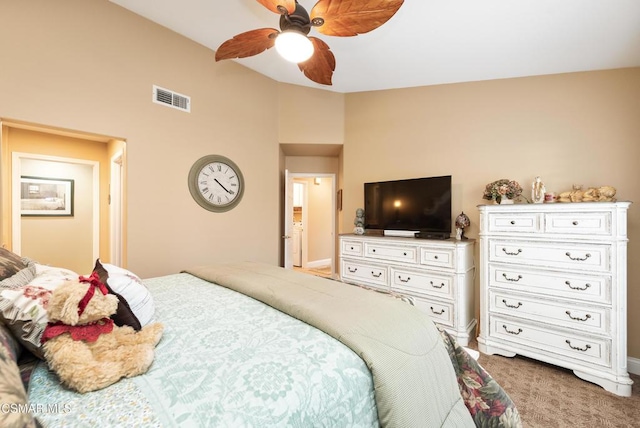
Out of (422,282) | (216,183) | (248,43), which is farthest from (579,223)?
(216,183)

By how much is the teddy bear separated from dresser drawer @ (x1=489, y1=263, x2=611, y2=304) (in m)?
2.65

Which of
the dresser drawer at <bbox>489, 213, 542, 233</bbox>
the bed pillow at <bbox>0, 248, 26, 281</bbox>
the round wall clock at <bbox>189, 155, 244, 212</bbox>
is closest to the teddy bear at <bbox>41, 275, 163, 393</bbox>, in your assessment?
the bed pillow at <bbox>0, 248, 26, 281</bbox>

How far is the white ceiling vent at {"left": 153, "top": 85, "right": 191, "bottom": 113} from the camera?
2.62 meters

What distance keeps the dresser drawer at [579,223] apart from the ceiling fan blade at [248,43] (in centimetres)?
251

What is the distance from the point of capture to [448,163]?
3.09 meters

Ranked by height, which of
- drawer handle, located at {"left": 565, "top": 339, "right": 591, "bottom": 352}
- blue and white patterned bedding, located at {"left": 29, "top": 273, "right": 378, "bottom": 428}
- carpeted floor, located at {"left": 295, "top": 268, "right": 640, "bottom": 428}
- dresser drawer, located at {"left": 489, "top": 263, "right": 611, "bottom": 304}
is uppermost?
blue and white patterned bedding, located at {"left": 29, "top": 273, "right": 378, "bottom": 428}

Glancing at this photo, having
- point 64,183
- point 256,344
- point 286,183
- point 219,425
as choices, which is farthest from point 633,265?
point 64,183

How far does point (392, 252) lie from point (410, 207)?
57cm

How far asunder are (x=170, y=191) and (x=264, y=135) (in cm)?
138

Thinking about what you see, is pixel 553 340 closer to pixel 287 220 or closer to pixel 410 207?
pixel 410 207

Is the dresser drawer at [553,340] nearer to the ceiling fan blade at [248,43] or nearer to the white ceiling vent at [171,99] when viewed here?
the ceiling fan blade at [248,43]

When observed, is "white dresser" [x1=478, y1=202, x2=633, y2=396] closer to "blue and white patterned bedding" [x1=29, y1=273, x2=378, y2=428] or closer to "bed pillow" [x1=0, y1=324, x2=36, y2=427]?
"blue and white patterned bedding" [x1=29, y1=273, x2=378, y2=428]

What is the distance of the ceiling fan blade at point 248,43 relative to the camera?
67.2 inches

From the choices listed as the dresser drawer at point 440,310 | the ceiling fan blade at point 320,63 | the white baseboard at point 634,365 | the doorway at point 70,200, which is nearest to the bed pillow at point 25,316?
the ceiling fan blade at point 320,63
